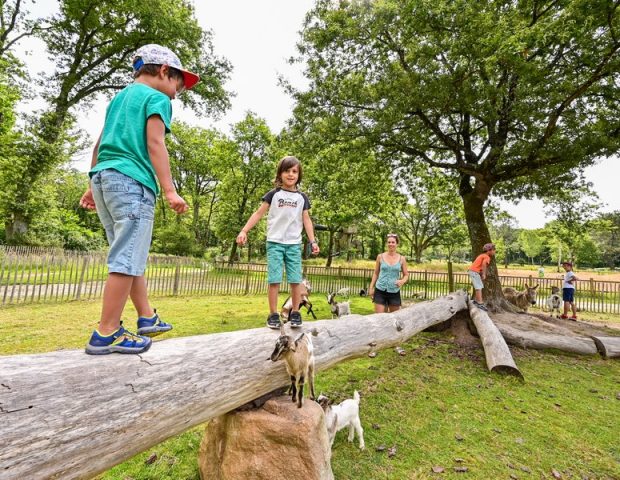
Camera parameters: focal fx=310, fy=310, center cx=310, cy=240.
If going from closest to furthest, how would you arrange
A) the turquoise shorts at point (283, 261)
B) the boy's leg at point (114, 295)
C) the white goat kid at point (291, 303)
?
the boy's leg at point (114, 295) < the turquoise shorts at point (283, 261) < the white goat kid at point (291, 303)

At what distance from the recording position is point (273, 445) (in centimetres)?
244

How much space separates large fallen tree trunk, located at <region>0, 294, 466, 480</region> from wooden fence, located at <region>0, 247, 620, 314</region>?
10.2 m

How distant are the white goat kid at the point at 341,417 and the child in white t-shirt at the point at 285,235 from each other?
0.85m

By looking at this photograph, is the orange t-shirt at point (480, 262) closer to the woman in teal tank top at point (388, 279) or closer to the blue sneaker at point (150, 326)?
the woman in teal tank top at point (388, 279)

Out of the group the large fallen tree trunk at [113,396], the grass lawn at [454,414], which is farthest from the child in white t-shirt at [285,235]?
the grass lawn at [454,414]

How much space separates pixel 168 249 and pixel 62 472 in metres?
30.7

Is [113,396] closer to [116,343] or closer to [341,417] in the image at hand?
[116,343]

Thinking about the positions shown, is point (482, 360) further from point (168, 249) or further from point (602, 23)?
point (168, 249)

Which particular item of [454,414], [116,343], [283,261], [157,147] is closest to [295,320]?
[283,261]

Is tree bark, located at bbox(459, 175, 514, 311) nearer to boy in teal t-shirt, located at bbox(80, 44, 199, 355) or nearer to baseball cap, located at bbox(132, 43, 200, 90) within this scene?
baseball cap, located at bbox(132, 43, 200, 90)

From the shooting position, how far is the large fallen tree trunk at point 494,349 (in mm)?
5492

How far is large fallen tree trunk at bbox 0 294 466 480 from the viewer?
4.57 ft

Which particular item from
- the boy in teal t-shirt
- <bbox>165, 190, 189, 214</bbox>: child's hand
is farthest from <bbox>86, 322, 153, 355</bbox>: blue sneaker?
<bbox>165, 190, 189, 214</bbox>: child's hand

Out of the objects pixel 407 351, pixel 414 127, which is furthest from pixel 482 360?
pixel 414 127
